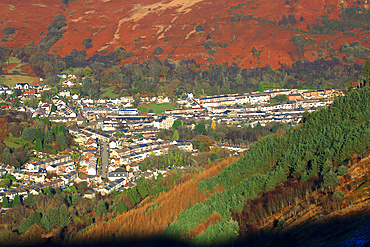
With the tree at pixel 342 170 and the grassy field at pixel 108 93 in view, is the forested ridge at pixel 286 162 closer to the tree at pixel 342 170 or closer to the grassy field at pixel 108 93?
the tree at pixel 342 170

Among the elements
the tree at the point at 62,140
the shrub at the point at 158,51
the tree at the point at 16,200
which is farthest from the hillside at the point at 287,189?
the shrub at the point at 158,51

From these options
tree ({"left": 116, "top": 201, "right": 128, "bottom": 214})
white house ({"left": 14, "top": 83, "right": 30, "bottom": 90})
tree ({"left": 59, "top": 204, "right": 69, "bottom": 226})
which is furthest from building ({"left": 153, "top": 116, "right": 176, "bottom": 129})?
tree ({"left": 59, "top": 204, "right": 69, "bottom": 226})

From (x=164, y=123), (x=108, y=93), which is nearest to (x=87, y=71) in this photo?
(x=108, y=93)

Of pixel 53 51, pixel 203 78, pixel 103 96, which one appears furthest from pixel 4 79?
pixel 203 78

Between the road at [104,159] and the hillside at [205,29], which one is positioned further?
the hillside at [205,29]

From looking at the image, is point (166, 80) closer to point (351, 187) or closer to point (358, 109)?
point (358, 109)

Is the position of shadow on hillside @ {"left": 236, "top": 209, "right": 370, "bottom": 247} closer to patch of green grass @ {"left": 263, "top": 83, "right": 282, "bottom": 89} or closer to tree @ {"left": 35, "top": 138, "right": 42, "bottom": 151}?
tree @ {"left": 35, "top": 138, "right": 42, "bottom": 151}
